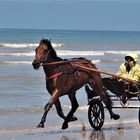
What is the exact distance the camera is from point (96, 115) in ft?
40.5

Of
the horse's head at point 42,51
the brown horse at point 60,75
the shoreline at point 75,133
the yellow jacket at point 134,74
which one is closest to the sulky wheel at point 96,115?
the shoreline at point 75,133

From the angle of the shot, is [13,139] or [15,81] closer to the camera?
[13,139]

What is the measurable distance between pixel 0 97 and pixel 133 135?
6425 millimetres

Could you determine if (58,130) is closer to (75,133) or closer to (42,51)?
(75,133)

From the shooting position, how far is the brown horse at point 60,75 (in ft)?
36.9

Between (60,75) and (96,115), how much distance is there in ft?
4.40

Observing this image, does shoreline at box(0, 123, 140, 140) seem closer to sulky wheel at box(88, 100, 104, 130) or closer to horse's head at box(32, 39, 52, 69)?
sulky wheel at box(88, 100, 104, 130)

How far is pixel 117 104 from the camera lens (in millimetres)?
16406

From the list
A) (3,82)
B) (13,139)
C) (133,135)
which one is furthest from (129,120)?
(3,82)

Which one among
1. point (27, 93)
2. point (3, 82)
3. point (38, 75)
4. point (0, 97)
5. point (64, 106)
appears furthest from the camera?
point (38, 75)

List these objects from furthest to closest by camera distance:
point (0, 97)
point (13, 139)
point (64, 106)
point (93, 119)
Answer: point (0, 97), point (64, 106), point (93, 119), point (13, 139)

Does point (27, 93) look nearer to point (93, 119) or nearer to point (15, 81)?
point (15, 81)

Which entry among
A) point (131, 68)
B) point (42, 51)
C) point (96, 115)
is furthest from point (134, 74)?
point (42, 51)

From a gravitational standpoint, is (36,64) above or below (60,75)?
above
